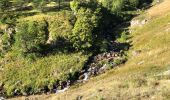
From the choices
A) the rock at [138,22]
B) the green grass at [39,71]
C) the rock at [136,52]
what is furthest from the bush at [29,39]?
the rock at [138,22]

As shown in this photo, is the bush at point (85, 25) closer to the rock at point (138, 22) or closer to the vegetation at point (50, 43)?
the vegetation at point (50, 43)

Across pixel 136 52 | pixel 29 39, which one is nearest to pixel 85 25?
pixel 29 39

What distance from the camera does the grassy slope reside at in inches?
1941

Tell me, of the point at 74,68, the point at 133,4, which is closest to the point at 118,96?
the point at 74,68

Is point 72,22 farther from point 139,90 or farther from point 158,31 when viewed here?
point 139,90

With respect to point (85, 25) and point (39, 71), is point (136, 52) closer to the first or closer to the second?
point (85, 25)

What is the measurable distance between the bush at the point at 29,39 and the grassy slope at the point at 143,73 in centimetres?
1614

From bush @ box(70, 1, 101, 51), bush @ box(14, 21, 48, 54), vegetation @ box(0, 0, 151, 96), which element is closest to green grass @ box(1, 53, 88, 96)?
vegetation @ box(0, 0, 151, 96)

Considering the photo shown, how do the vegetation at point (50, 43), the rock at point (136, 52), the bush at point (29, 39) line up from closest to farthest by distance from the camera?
the vegetation at point (50, 43), the rock at point (136, 52), the bush at point (29, 39)

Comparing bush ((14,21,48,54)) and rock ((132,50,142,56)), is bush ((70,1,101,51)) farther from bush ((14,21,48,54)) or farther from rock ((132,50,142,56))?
rock ((132,50,142,56))

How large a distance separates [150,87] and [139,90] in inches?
89.9

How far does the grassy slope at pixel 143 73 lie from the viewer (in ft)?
162

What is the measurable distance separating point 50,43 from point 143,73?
4564 cm

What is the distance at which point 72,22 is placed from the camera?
4469 inches
